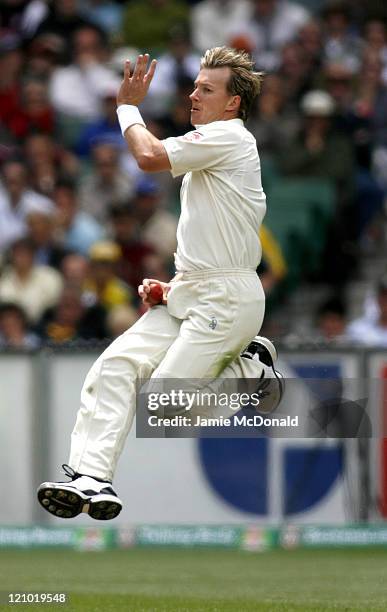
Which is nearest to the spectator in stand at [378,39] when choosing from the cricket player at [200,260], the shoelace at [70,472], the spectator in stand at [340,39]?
the spectator in stand at [340,39]

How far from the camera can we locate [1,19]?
1867cm

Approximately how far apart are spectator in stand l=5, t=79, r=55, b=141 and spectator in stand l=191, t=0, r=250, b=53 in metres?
1.93

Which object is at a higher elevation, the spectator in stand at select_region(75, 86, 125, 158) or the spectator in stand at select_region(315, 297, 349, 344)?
the spectator in stand at select_region(75, 86, 125, 158)

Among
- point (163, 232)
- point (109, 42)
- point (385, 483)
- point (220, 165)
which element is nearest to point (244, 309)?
point (220, 165)

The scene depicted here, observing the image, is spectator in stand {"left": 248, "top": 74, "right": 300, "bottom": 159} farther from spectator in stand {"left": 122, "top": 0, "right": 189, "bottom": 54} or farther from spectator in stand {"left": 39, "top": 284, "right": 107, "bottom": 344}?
spectator in stand {"left": 39, "top": 284, "right": 107, "bottom": 344}

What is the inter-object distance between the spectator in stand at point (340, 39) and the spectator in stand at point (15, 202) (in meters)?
3.63

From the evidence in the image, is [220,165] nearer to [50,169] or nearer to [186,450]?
[186,450]

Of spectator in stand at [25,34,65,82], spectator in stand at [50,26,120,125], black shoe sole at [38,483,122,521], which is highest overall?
spectator in stand at [25,34,65,82]

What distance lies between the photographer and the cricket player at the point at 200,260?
→ 7559 mm

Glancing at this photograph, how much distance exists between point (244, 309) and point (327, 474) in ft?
15.7

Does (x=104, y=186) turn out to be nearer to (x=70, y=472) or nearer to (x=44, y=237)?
(x=44, y=237)

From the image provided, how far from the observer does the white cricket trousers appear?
759cm

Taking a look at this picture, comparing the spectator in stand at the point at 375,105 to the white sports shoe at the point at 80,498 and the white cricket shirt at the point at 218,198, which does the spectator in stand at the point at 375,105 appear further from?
the white sports shoe at the point at 80,498

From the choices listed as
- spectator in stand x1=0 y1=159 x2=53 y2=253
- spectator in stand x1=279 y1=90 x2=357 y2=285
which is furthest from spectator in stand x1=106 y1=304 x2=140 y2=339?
spectator in stand x1=279 y1=90 x2=357 y2=285
